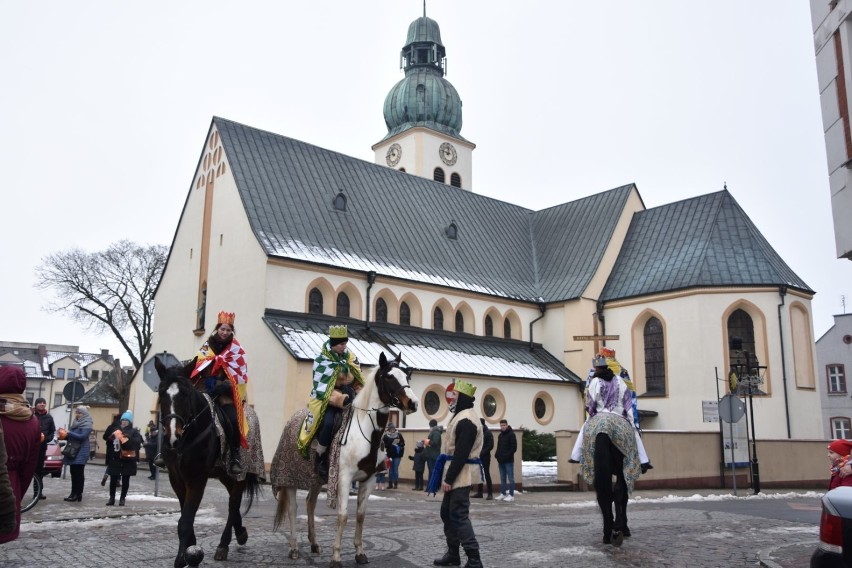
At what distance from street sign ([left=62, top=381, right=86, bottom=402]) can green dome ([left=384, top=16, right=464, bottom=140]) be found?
1337 inches

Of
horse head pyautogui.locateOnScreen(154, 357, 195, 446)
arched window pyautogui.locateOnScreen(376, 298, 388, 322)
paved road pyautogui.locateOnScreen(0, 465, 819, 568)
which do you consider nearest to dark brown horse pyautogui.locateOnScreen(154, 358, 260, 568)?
horse head pyautogui.locateOnScreen(154, 357, 195, 446)

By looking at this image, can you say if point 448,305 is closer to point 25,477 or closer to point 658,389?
point 658,389

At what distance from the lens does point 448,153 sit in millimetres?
51844

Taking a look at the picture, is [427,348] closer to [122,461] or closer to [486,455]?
[486,455]

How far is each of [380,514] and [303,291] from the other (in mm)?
15777

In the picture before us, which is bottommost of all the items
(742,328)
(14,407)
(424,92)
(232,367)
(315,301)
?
(14,407)

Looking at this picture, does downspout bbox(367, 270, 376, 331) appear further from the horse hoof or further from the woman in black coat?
the horse hoof

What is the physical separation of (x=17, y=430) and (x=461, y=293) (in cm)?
2885

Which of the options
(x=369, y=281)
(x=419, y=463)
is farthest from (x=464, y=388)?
(x=369, y=281)

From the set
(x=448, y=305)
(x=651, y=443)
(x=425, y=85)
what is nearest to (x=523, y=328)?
(x=448, y=305)

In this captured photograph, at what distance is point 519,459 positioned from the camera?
69.6 ft

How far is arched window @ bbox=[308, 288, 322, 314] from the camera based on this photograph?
96.9 feet

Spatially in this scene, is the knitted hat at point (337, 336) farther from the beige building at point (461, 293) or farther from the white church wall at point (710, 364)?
the white church wall at point (710, 364)

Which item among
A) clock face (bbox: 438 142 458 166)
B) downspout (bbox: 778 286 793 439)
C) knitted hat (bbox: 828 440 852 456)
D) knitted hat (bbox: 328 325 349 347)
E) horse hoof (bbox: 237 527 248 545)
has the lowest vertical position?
horse hoof (bbox: 237 527 248 545)
